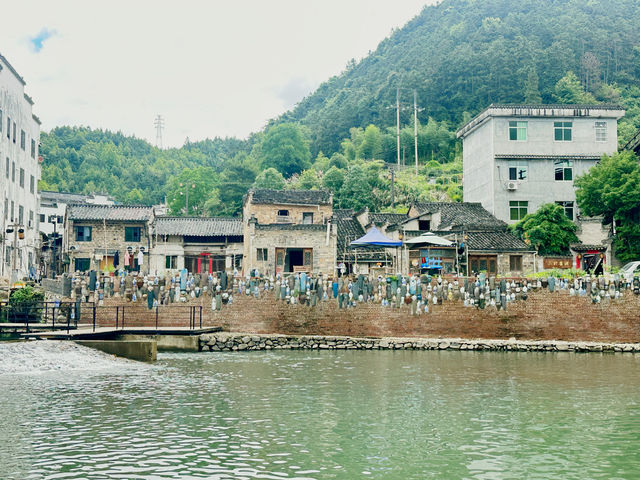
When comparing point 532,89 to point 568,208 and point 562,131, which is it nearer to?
point 562,131

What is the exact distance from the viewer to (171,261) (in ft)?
163

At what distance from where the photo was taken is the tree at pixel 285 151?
83.1 m

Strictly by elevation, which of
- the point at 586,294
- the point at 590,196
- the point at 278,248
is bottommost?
the point at 586,294

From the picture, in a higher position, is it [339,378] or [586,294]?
[586,294]

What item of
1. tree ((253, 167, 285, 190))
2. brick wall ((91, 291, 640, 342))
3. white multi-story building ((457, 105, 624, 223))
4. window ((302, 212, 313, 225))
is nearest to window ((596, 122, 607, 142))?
white multi-story building ((457, 105, 624, 223))

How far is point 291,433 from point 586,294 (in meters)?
20.1

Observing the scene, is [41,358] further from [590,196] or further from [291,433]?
[590,196]

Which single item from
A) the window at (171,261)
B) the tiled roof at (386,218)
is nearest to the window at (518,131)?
the tiled roof at (386,218)

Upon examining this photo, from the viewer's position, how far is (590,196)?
3900cm

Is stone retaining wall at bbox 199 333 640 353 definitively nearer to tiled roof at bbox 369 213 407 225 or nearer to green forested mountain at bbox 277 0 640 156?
tiled roof at bbox 369 213 407 225

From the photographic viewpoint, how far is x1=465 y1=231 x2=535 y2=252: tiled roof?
38.5 m

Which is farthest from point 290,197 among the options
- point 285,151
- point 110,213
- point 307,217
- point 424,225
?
point 285,151

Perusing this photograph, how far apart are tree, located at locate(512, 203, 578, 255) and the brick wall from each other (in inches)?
364

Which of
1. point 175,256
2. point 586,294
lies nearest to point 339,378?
point 586,294
